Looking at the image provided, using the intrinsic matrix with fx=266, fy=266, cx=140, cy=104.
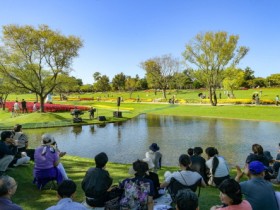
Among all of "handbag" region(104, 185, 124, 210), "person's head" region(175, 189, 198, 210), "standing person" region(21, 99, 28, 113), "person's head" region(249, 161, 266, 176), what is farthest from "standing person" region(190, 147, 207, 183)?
"standing person" region(21, 99, 28, 113)

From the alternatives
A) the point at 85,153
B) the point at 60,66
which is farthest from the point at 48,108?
the point at 85,153

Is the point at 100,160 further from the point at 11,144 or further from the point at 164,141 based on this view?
the point at 164,141

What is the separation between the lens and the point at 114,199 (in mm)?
5324

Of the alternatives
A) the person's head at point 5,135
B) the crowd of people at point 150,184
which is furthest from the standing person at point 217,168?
the person's head at point 5,135

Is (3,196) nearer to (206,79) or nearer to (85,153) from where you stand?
(85,153)

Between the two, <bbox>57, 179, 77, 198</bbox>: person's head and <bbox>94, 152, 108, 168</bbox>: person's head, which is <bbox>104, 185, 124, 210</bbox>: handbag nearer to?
<bbox>94, 152, 108, 168</bbox>: person's head

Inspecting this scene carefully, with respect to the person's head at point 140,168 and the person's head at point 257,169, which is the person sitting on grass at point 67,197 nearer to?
the person's head at point 140,168

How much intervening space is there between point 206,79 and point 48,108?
2585 centimetres

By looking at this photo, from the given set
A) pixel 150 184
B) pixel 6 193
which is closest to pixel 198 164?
pixel 150 184

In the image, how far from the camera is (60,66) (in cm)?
3316

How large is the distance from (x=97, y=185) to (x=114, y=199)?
45 cm

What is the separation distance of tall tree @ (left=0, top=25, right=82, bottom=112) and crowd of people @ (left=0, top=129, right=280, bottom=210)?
80.8 feet

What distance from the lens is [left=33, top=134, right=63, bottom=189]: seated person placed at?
23.6ft

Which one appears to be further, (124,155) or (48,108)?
(48,108)
